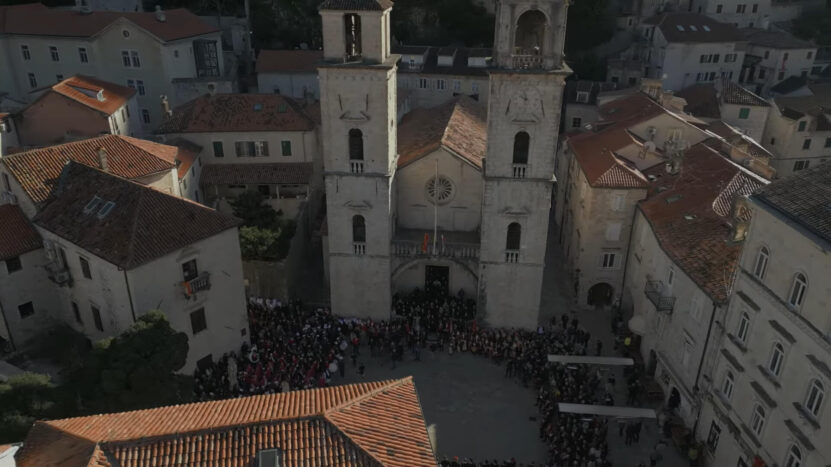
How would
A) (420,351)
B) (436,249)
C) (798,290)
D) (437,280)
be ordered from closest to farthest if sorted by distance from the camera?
(798,290) → (420,351) → (436,249) → (437,280)

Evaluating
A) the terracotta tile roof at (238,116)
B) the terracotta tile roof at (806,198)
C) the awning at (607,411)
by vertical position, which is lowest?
the awning at (607,411)

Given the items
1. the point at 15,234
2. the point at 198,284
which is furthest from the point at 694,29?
the point at 15,234

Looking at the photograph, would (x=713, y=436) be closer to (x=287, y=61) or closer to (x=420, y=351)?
(x=420, y=351)

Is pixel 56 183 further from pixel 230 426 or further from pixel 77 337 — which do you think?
pixel 230 426

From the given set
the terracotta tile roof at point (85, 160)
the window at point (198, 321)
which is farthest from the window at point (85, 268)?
the window at point (198, 321)

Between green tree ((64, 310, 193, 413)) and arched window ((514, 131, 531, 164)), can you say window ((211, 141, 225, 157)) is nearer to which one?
green tree ((64, 310, 193, 413))

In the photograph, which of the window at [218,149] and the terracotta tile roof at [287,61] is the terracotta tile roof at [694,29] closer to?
the terracotta tile roof at [287,61]
